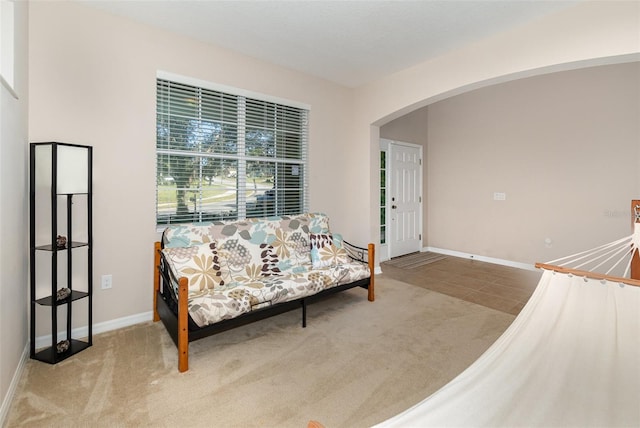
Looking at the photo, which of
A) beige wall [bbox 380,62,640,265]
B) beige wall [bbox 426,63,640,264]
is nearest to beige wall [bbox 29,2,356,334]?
beige wall [bbox 380,62,640,265]

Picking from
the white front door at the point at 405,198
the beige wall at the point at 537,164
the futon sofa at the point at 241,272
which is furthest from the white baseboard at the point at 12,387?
the beige wall at the point at 537,164

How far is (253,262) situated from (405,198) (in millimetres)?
3568

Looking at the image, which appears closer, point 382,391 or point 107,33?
point 382,391

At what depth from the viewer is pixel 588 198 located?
4.21 m

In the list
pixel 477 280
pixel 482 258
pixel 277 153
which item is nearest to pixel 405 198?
pixel 482 258

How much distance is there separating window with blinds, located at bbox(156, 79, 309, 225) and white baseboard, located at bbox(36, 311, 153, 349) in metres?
0.91

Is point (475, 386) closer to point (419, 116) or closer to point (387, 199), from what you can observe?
point (387, 199)

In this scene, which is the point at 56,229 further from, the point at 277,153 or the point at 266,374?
the point at 277,153

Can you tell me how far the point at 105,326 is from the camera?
2727mm

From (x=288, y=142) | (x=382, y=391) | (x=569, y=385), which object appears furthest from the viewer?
(x=288, y=142)

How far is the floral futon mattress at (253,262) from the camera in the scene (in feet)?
8.01

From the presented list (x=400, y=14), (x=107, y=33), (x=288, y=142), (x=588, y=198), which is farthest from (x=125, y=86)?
(x=588, y=198)

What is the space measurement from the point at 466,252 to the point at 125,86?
219 inches

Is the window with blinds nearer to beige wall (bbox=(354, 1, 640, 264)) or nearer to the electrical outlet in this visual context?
the electrical outlet
